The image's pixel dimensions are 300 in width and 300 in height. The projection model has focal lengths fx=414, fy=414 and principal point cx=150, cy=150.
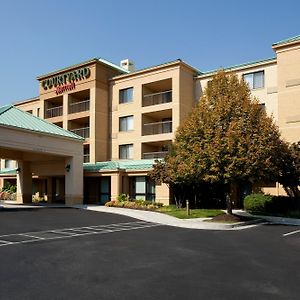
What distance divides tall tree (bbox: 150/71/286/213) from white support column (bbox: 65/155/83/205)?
1239 cm

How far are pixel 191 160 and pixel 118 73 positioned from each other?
2207 cm

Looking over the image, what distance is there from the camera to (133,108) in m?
39.9

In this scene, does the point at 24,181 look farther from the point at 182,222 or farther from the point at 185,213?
the point at 182,222

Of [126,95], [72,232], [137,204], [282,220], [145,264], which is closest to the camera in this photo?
[145,264]

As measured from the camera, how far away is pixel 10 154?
37.6 m

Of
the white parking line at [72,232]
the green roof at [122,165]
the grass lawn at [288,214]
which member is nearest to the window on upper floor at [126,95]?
the green roof at [122,165]

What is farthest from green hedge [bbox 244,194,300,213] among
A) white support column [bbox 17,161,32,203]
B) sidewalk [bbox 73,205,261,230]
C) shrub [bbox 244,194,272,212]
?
white support column [bbox 17,161,32,203]

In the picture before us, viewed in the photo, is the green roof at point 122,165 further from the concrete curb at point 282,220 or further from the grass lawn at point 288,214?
the concrete curb at point 282,220

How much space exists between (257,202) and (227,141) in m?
8.40

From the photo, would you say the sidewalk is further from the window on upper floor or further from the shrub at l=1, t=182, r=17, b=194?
the shrub at l=1, t=182, r=17, b=194

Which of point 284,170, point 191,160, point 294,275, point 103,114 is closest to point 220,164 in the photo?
point 191,160

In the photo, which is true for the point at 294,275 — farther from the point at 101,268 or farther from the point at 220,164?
the point at 220,164

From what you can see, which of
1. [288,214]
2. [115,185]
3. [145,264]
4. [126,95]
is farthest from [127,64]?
[145,264]

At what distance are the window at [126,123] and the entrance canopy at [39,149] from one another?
602 centimetres
